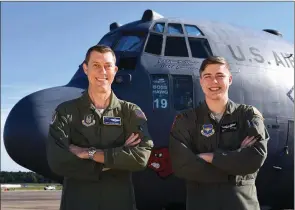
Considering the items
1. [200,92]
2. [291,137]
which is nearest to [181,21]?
[200,92]

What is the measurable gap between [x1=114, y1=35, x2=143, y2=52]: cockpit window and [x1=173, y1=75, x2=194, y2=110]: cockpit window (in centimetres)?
114

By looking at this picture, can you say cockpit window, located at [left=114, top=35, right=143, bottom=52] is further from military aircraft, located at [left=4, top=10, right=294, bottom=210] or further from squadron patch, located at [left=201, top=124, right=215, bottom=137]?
squadron patch, located at [left=201, top=124, right=215, bottom=137]

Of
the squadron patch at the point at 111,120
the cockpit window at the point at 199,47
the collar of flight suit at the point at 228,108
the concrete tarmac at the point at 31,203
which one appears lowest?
the concrete tarmac at the point at 31,203

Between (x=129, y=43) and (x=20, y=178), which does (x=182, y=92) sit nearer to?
(x=129, y=43)

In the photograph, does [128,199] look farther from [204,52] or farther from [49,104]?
[204,52]

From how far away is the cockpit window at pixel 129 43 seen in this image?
9.59 meters

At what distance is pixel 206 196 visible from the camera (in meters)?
5.00

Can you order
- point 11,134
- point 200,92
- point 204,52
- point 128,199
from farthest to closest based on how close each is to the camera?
1. point 204,52
2. point 200,92
3. point 11,134
4. point 128,199

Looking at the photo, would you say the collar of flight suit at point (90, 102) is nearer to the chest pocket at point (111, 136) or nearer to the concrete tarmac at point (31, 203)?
the chest pocket at point (111, 136)

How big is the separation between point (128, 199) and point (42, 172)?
3.73 meters

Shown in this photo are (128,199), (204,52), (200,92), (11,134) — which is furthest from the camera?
(204,52)

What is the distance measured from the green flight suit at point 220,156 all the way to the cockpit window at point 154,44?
4.34 metres

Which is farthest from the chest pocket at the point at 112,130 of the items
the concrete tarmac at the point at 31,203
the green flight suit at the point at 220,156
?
the concrete tarmac at the point at 31,203

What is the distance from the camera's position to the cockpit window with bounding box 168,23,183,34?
32.3 ft
